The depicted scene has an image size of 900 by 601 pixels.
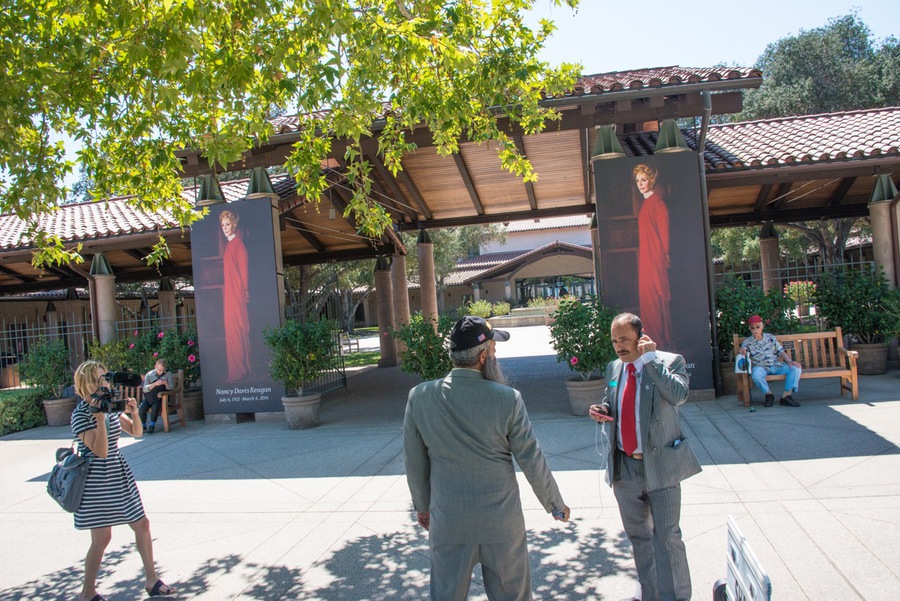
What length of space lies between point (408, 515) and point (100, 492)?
2.43m

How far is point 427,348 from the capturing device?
9250mm

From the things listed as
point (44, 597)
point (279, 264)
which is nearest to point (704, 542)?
point (44, 597)

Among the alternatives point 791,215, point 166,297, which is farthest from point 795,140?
point 166,297

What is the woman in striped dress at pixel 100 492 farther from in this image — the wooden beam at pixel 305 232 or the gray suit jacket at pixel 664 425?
the wooden beam at pixel 305 232

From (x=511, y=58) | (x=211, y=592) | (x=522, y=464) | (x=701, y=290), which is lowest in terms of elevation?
(x=211, y=592)

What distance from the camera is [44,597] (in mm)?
4348

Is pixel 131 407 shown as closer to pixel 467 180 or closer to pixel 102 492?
pixel 102 492

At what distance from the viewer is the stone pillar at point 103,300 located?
39.7ft

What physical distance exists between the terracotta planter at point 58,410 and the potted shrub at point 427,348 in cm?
699

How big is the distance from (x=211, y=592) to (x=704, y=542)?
3.35 metres

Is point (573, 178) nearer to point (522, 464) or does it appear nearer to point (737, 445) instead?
point (737, 445)

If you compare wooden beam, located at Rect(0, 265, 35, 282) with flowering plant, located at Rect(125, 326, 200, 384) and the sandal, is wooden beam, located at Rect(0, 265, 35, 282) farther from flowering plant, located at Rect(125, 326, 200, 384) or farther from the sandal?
the sandal

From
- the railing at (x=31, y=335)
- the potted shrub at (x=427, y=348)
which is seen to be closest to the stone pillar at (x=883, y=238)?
the potted shrub at (x=427, y=348)

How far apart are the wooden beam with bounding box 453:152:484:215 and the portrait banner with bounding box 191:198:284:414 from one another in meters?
3.84
